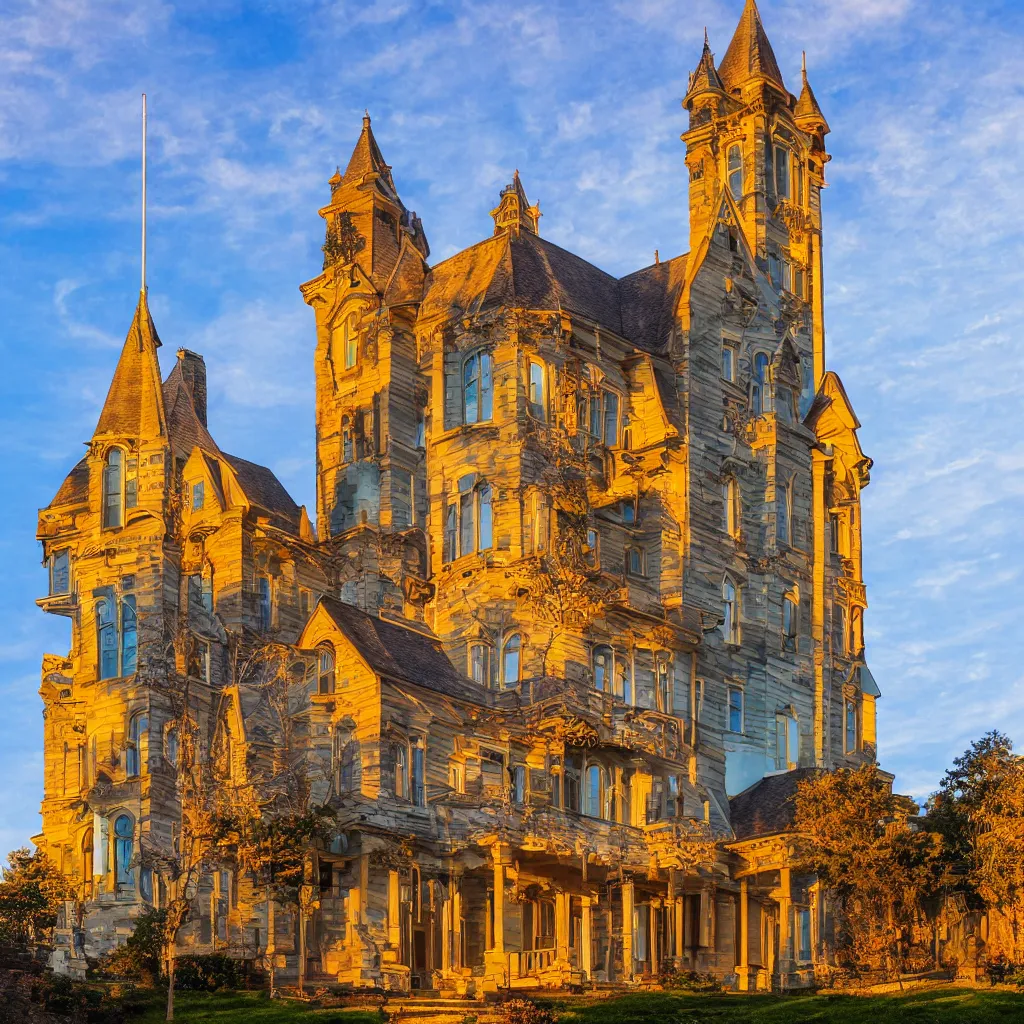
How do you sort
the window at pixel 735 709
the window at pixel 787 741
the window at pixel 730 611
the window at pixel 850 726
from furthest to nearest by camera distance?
the window at pixel 850 726 → the window at pixel 787 741 → the window at pixel 730 611 → the window at pixel 735 709

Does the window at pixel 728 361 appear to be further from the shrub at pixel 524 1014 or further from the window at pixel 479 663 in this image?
the shrub at pixel 524 1014

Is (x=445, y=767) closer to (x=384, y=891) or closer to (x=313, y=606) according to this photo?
(x=384, y=891)

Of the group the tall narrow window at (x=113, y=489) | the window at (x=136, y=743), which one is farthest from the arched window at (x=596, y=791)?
the tall narrow window at (x=113, y=489)

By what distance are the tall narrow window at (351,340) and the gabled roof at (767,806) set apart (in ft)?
82.8

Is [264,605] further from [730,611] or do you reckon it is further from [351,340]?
[730,611]

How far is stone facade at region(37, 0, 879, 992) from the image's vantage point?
271 ft

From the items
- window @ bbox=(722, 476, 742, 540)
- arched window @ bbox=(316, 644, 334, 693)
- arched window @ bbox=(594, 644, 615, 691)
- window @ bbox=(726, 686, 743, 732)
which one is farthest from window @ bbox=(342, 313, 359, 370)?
window @ bbox=(726, 686, 743, 732)

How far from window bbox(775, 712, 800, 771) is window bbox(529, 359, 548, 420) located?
16.5m

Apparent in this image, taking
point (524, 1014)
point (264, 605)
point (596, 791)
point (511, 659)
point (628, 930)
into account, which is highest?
point (264, 605)

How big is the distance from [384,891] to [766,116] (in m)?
44.1

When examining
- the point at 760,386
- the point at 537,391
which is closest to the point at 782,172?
the point at 760,386

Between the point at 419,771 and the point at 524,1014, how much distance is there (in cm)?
1697

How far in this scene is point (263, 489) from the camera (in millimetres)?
99812

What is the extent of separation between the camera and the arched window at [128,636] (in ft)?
300
